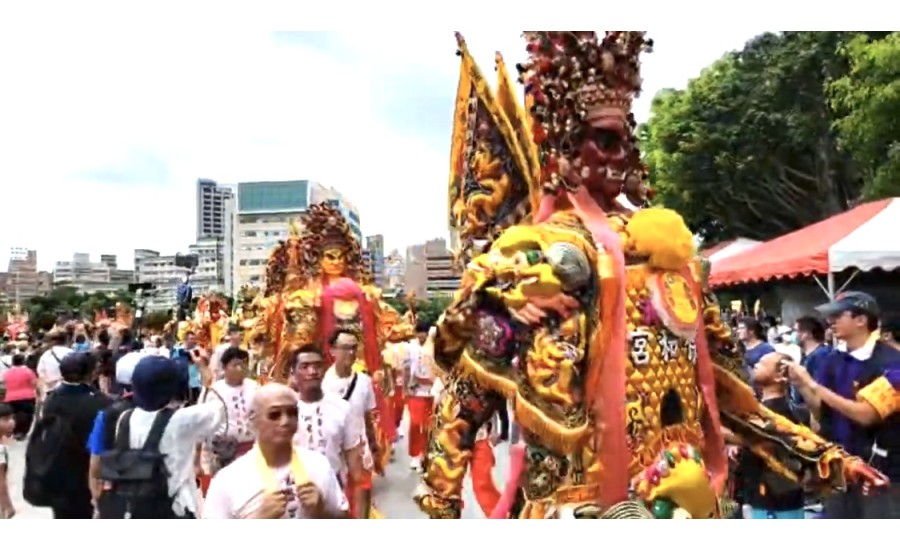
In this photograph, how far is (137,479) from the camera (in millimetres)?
3629

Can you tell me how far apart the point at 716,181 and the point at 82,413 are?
63.1 ft

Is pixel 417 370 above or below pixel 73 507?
above

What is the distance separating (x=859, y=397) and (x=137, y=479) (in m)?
2.79

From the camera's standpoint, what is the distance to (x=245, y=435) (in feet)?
16.6

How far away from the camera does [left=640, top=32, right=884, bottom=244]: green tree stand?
19.5 meters

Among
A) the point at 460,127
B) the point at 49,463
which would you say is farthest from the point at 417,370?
the point at 460,127

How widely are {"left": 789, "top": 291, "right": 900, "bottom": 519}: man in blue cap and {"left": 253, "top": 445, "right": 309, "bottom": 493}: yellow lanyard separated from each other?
6.14ft

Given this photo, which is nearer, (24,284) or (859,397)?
(859,397)

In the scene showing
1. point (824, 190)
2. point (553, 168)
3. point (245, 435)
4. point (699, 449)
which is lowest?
point (245, 435)

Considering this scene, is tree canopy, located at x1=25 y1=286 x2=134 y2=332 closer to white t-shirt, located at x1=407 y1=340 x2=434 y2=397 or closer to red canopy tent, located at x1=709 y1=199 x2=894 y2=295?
white t-shirt, located at x1=407 y1=340 x2=434 y2=397

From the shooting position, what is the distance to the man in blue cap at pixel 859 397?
382 centimetres

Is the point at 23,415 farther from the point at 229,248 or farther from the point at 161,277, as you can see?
the point at 229,248

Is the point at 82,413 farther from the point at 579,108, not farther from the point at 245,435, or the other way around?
the point at 579,108
